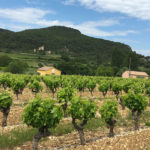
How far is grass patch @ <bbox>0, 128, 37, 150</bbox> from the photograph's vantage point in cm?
803

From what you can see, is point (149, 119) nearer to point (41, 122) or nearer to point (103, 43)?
point (41, 122)

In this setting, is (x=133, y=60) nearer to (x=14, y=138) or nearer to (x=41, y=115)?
(x=14, y=138)

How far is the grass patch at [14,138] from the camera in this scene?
26.4ft

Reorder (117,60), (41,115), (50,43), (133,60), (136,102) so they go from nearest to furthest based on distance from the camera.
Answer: (41,115)
(136,102)
(133,60)
(117,60)
(50,43)

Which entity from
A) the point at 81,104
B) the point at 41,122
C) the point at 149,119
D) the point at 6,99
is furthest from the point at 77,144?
the point at 149,119

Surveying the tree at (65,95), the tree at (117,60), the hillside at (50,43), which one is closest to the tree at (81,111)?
the tree at (65,95)

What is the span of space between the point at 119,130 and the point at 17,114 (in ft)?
24.6

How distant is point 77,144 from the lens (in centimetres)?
859

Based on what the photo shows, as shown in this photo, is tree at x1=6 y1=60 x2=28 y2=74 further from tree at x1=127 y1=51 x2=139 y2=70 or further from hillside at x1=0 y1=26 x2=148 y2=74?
tree at x1=127 y1=51 x2=139 y2=70

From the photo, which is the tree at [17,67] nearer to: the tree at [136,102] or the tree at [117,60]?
the tree at [117,60]

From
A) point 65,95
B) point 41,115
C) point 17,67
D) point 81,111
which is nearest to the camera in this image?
point 41,115

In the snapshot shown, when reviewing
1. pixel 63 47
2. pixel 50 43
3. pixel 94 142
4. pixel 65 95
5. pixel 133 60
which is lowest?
pixel 94 142

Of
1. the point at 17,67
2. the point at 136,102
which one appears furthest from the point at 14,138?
the point at 17,67

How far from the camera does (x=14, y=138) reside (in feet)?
28.1
